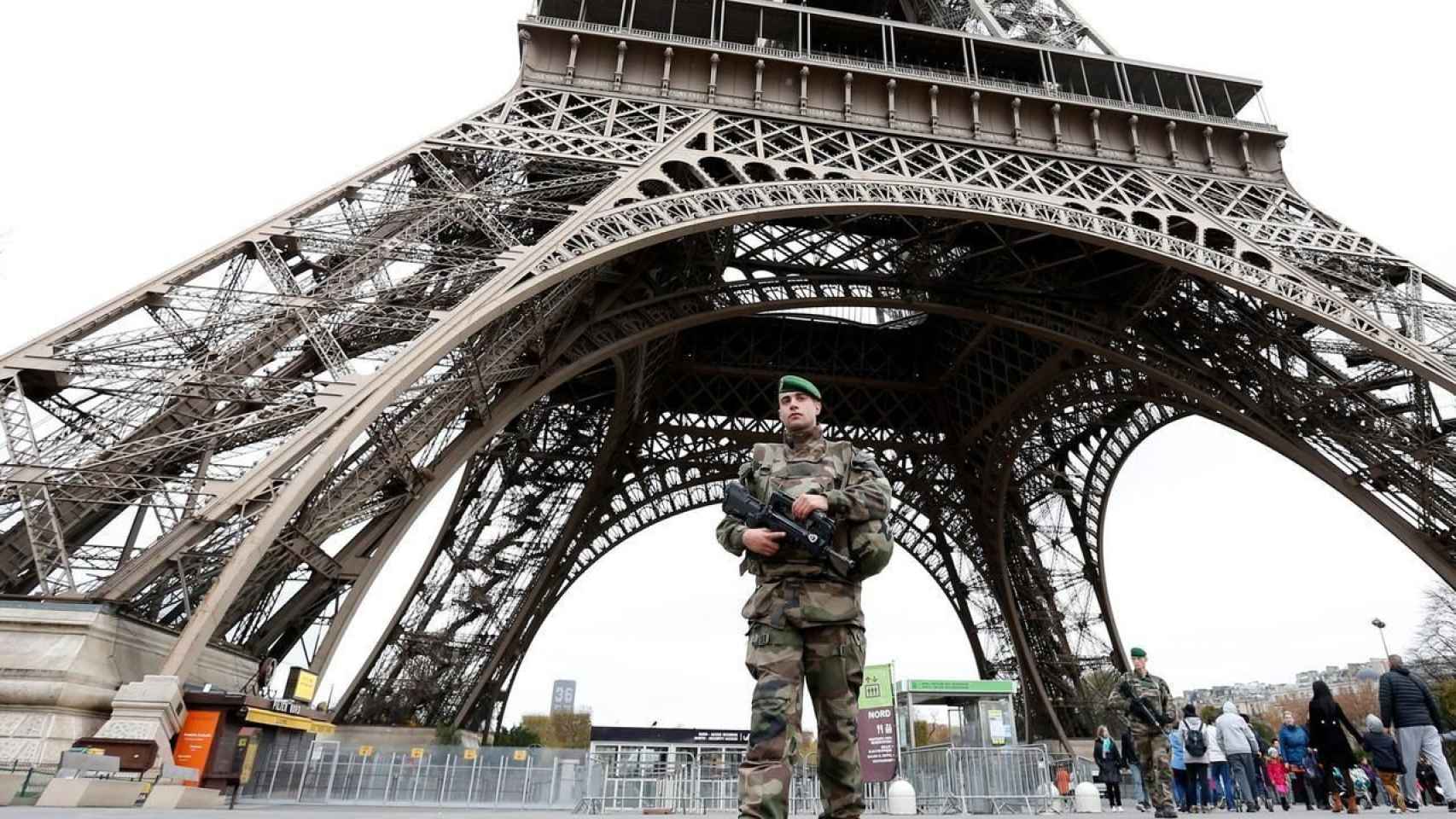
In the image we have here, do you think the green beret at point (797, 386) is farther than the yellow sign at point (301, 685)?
No

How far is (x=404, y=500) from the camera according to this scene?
525 inches

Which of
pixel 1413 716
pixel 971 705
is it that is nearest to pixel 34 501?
pixel 1413 716

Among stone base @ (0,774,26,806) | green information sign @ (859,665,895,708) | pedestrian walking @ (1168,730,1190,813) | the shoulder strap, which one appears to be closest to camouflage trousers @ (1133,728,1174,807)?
pedestrian walking @ (1168,730,1190,813)

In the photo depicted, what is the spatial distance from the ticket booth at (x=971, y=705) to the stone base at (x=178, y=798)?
40.8 ft

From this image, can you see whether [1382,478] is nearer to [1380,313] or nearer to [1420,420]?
[1420,420]

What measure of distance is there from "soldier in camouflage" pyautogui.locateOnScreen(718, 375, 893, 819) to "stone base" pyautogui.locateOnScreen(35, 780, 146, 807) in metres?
7.02

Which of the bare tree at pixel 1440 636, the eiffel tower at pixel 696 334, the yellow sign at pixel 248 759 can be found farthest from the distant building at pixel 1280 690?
the yellow sign at pixel 248 759

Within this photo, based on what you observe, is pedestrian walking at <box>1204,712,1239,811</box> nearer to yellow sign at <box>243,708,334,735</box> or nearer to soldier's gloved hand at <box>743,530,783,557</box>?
soldier's gloved hand at <box>743,530,783,557</box>

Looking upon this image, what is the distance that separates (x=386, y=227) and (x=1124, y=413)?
2123 cm

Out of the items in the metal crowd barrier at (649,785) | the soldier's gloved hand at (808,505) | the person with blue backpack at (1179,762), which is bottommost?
the metal crowd barrier at (649,785)

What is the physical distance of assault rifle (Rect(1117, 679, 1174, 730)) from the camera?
25.9 feet

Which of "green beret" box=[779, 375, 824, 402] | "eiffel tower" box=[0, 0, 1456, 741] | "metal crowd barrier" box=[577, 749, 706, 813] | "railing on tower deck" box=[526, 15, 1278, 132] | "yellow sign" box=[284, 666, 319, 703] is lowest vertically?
"metal crowd barrier" box=[577, 749, 706, 813]

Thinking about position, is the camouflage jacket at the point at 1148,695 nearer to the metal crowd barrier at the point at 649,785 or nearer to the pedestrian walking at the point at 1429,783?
the pedestrian walking at the point at 1429,783

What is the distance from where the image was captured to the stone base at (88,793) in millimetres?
6949
